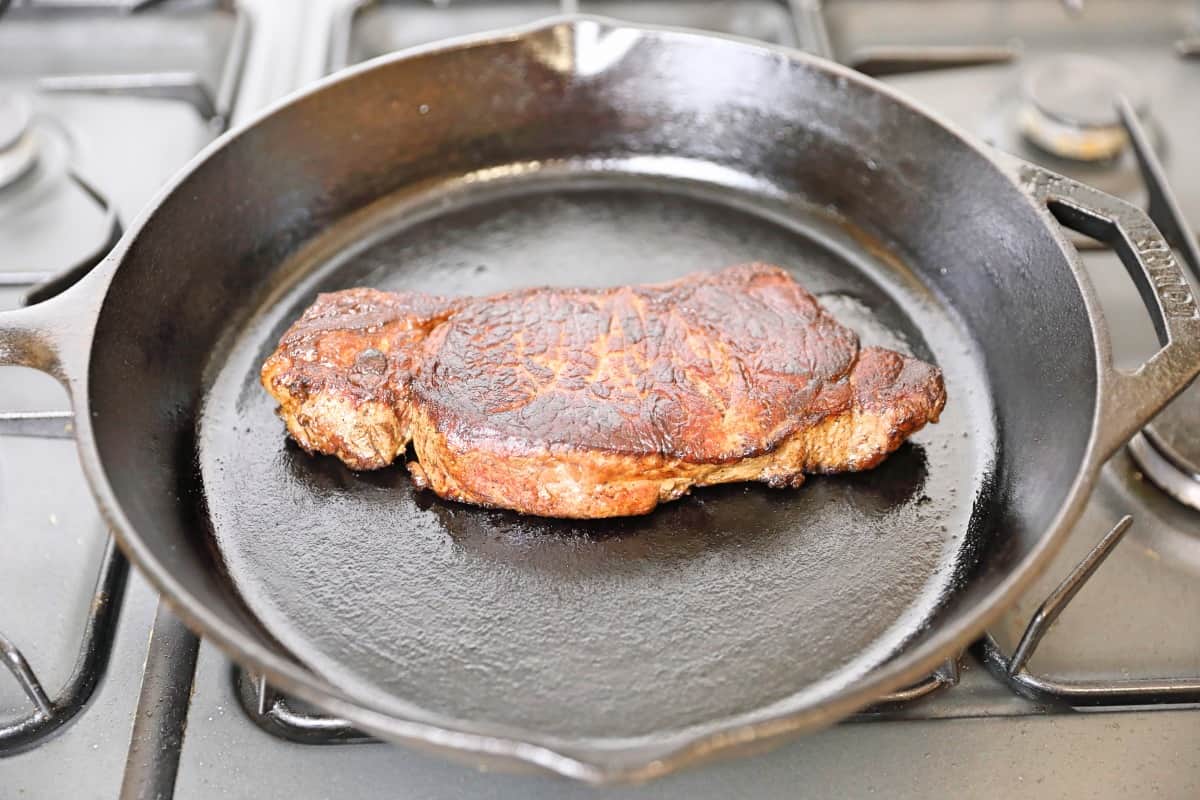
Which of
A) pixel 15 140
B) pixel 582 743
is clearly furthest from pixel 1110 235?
pixel 15 140

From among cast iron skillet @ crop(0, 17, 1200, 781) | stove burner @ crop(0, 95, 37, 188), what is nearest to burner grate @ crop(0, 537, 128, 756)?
cast iron skillet @ crop(0, 17, 1200, 781)

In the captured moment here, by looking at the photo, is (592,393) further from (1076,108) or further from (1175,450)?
(1076,108)

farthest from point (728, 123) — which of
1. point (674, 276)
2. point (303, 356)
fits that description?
point (303, 356)

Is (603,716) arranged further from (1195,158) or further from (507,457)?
(1195,158)

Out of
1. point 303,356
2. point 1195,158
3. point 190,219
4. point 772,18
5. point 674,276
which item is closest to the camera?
point 303,356

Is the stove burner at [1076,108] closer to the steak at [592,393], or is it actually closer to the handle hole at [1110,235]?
the handle hole at [1110,235]

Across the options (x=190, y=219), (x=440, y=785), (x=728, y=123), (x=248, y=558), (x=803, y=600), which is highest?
(x=728, y=123)

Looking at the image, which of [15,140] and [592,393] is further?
[15,140]
